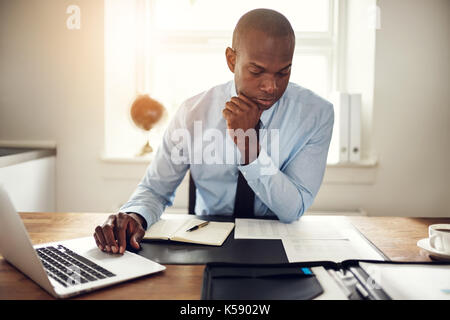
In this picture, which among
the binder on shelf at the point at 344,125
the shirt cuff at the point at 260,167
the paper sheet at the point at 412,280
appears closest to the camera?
the paper sheet at the point at 412,280

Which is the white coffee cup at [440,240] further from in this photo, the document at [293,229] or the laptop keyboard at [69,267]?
the laptop keyboard at [69,267]

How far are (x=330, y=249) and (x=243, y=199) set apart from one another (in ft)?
1.46

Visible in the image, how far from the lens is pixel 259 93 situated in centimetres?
116

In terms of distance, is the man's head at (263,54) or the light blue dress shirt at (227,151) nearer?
the man's head at (263,54)

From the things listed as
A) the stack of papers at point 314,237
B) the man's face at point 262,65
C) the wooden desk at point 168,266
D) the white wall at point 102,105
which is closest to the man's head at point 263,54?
the man's face at point 262,65

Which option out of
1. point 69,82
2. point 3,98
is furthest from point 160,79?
point 3,98

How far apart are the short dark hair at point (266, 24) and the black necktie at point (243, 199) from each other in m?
0.45

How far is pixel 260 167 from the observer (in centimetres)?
117

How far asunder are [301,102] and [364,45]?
115cm

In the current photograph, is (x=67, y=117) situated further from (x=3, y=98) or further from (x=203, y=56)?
(x=203, y=56)

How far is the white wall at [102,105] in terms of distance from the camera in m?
2.19

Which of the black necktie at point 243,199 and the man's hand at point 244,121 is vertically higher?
the man's hand at point 244,121

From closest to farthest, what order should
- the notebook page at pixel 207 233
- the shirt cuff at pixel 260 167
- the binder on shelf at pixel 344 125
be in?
the notebook page at pixel 207 233 → the shirt cuff at pixel 260 167 → the binder on shelf at pixel 344 125
